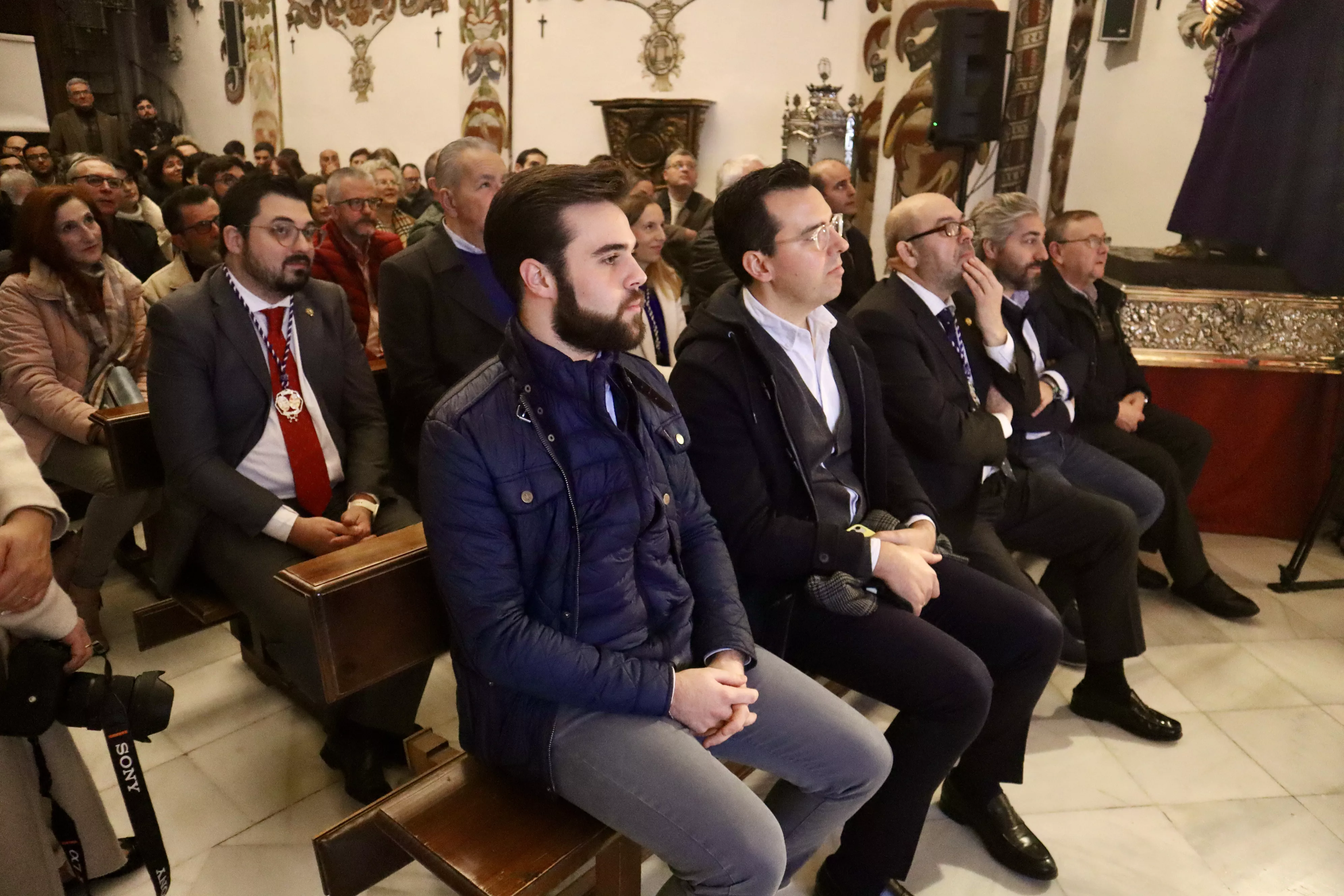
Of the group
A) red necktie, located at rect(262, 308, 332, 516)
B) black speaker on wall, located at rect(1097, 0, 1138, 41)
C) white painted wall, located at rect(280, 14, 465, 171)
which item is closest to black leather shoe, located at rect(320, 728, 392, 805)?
red necktie, located at rect(262, 308, 332, 516)

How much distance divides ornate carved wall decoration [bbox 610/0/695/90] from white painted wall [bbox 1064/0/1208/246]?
400 centimetres

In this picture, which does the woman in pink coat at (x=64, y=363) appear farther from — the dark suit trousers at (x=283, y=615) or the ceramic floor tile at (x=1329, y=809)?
the ceramic floor tile at (x=1329, y=809)

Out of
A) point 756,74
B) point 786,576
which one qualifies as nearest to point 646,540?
point 786,576

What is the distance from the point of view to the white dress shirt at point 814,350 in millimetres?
2213

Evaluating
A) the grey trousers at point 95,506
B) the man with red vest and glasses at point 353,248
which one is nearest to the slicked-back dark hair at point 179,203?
the man with red vest and glasses at point 353,248

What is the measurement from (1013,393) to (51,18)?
1529 centimetres

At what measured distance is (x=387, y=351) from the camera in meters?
2.82

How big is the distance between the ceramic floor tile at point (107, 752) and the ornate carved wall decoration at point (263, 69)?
11.2m

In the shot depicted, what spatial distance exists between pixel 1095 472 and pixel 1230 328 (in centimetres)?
137

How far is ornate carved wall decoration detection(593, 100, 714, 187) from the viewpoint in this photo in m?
8.68

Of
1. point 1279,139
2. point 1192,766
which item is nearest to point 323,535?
point 1192,766

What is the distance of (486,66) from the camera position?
32.3 feet

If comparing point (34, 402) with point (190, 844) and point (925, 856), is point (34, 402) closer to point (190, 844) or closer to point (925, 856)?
point (190, 844)

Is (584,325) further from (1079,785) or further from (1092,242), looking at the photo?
(1092,242)
